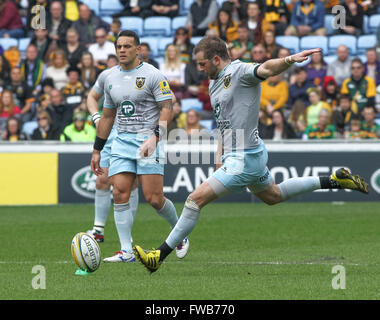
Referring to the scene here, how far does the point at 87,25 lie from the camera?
21.0 meters

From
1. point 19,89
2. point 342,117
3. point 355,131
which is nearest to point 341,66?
point 342,117

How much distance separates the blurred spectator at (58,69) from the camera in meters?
20.0

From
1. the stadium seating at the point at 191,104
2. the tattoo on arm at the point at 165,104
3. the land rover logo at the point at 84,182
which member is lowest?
the land rover logo at the point at 84,182

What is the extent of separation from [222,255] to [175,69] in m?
10.2

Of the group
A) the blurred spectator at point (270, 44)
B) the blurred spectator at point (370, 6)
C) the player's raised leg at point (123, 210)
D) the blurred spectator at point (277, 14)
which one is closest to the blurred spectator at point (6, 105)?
the blurred spectator at point (270, 44)

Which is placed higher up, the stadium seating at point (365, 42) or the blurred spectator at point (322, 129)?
the stadium seating at point (365, 42)

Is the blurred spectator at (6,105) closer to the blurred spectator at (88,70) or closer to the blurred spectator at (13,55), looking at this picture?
the blurred spectator at (88,70)

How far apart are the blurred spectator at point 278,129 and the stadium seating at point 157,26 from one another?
5041 millimetres

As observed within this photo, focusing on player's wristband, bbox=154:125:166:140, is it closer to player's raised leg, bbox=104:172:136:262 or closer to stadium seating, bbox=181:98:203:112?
player's raised leg, bbox=104:172:136:262

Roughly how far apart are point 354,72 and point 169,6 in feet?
17.4

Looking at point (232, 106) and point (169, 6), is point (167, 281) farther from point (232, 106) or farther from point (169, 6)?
point (169, 6)

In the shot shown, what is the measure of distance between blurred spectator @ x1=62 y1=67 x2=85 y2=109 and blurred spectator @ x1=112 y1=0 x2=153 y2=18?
126 inches

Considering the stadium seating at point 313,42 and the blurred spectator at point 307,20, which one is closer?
the blurred spectator at point 307,20
